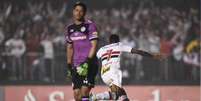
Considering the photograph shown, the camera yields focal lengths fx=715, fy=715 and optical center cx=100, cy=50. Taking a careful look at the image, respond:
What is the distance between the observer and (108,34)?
2100 centimetres

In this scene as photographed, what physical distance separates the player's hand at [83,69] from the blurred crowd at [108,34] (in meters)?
7.50

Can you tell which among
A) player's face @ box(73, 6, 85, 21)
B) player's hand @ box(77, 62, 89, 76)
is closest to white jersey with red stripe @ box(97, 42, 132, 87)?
player's hand @ box(77, 62, 89, 76)

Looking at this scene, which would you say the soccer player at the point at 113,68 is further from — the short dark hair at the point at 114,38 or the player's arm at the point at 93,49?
the player's arm at the point at 93,49

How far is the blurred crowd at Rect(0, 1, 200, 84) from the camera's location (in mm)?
18516

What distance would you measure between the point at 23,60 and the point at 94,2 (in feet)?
16.4

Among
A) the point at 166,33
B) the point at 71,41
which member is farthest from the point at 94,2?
the point at 71,41

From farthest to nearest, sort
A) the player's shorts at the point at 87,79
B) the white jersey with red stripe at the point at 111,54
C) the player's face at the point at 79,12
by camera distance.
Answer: the white jersey with red stripe at the point at 111,54
the player's shorts at the point at 87,79
the player's face at the point at 79,12

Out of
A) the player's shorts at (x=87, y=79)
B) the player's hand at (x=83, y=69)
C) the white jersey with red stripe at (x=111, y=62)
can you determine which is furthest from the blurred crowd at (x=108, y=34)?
the player's hand at (x=83, y=69)

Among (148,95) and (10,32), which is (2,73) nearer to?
(10,32)

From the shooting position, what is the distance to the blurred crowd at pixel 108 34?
18.5m

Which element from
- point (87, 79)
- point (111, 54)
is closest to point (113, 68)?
point (111, 54)

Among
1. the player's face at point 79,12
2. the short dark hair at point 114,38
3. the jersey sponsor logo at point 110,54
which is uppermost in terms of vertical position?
the player's face at point 79,12

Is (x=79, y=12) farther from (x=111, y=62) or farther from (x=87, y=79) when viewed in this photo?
(x=111, y=62)

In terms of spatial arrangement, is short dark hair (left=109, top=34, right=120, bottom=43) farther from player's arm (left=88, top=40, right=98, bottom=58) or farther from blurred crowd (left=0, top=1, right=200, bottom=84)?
blurred crowd (left=0, top=1, right=200, bottom=84)
